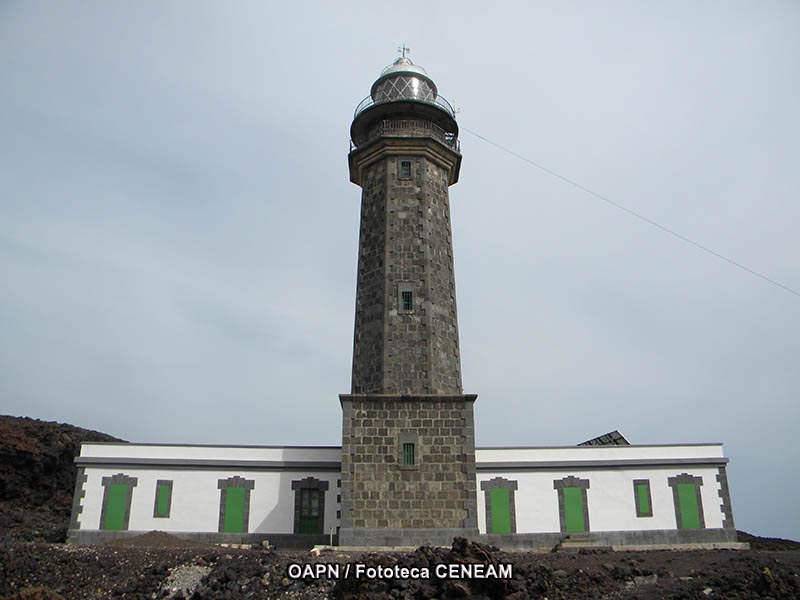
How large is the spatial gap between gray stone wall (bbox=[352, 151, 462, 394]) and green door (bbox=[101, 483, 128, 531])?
7.74 meters

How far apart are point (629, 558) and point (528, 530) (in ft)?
17.5

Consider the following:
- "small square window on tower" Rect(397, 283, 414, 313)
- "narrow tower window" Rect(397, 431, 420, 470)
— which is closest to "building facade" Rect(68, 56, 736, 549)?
"small square window on tower" Rect(397, 283, 414, 313)

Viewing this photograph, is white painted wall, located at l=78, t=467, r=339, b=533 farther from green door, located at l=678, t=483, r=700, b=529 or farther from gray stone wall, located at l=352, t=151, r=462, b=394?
green door, located at l=678, t=483, r=700, b=529

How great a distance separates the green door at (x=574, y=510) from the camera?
2134cm

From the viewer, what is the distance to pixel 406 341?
20.0 metres

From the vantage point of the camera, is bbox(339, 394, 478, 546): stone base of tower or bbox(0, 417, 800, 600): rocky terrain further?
bbox(339, 394, 478, 546): stone base of tower

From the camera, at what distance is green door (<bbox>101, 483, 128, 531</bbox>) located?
20.8m

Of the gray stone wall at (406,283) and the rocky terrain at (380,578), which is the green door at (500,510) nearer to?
the gray stone wall at (406,283)

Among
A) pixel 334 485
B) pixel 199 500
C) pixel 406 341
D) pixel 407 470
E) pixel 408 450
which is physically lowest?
pixel 199 500

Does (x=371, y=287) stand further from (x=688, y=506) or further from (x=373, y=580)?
(x=688, y=506)

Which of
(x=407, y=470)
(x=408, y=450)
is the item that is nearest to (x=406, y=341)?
(x=408, y=450)

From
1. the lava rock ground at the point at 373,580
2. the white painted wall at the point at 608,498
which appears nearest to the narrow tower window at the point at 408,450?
the lava rock ground at the point at 373,580

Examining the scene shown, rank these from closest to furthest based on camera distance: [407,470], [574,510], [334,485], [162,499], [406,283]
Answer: [407,470], [406,283], [162,499], [334,485], [574,510]

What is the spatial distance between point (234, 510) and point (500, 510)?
7.83 meters
